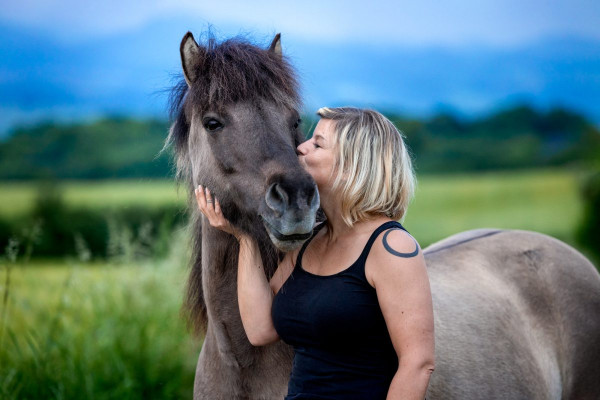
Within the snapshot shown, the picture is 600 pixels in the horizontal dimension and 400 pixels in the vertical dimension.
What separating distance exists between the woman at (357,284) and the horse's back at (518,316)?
44.2 inches

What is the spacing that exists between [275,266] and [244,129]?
634 millimetres

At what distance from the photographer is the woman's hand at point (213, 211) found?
2502 millimetres

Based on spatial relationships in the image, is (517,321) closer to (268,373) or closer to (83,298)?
(268,373)

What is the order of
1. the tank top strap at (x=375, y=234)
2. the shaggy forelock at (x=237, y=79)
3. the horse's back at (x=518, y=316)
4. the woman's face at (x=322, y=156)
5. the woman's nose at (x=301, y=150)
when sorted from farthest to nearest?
the horse's back at (x=518, y=316) → the shaggy forelock at (x=237, y=79) → the woman's nose at (x=301, y=150) → the woman's face at (x=322, y=156) → the tank top strap at (x=375, y=234)

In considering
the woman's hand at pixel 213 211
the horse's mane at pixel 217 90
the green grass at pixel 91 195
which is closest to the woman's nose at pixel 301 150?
the horse's mane at pixel 217 90

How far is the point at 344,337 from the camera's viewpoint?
2.10 meters

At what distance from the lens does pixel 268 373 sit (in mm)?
2613

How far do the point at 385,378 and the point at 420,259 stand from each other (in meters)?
0.46

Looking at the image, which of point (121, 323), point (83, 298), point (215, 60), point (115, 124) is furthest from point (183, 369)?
point (115, 124)

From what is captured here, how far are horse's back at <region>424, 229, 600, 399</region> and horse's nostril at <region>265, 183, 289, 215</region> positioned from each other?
1411mm

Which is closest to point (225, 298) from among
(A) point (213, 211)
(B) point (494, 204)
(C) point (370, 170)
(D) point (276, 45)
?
(A) point (213, 211)

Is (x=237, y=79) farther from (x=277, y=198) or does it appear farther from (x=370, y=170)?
(x=370, y=170)

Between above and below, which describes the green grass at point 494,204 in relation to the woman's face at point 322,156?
below

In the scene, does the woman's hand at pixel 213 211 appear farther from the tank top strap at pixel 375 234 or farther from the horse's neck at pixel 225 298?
the tank top strap at pixel 375 234
